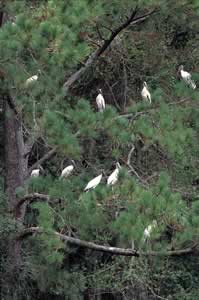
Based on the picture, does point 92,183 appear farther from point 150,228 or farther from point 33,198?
point 150,228

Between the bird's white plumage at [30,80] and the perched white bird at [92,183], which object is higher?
the bird's white plumage at [30,80]

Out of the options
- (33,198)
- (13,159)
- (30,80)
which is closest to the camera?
(30,80)

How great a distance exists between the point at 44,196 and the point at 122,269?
5.97ft

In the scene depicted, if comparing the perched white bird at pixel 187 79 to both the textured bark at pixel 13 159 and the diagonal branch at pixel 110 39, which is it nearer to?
the diagonal branch at pixel 110 39

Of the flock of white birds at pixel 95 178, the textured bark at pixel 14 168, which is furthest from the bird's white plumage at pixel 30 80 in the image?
the flock of white birds at pixel 95 178

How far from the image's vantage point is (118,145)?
8.30 meters

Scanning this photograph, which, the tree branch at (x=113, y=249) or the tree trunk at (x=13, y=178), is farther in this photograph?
the tree trunk at (x=13, y=178)

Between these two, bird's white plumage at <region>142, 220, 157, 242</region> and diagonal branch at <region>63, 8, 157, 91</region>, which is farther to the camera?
diagonal branch at <region>63, 8, 157, 91</region>

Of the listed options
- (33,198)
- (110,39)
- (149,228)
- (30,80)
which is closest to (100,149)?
(33,198)

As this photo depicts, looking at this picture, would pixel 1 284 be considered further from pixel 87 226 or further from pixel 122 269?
pixel 87 226

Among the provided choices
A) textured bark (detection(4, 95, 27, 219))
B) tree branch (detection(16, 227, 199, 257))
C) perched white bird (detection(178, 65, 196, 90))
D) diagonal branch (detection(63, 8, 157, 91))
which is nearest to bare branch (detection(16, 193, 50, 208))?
textured bark (detection(4, 95, 27, 219))

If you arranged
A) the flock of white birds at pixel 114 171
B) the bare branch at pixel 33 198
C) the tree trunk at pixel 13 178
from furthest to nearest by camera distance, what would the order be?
the tree trunk at pixel 13 178, the bare branch at pixel 33 198, the flock of white birds at pixel 114 171

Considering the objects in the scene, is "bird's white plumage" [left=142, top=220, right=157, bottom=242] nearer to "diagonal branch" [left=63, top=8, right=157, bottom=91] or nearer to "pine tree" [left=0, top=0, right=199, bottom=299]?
"pine tree" [left=0, top=0, right=199, bottom=299]

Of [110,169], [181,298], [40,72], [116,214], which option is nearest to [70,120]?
[40,72]
